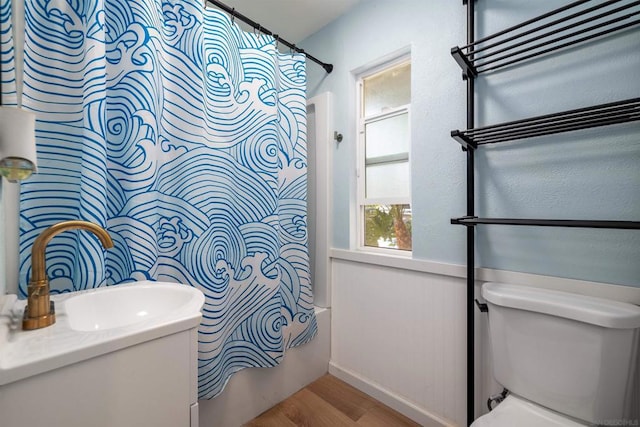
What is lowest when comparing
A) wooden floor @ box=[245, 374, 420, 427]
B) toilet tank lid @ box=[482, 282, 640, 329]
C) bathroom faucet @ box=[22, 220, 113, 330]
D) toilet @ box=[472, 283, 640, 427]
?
wooden floor @ box=[245, 374, 420, 427]

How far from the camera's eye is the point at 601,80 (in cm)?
92

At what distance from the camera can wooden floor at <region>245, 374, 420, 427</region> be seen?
140 centimetres

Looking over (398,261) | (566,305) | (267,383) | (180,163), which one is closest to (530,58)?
(566,305)

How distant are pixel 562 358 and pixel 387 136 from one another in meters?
1.25

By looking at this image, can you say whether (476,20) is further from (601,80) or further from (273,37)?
(273,37)

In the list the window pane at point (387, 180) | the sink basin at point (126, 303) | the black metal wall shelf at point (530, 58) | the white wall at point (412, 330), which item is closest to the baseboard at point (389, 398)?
the white wall at point (412, 330)

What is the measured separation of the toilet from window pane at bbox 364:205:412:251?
582 millimetres

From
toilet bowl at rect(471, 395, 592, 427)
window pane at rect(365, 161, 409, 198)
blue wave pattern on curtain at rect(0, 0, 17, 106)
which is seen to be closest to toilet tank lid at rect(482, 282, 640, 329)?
toilet bowl at rect(471, 395, 592, 427)

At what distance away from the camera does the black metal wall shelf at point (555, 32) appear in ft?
2.70

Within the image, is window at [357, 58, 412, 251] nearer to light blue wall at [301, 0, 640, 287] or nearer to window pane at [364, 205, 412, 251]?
window pane at [364, 205, 412, 251]

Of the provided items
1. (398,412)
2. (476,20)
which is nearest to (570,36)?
(476,20)

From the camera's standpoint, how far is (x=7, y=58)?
33.7 inches

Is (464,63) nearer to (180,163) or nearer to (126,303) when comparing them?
(180,163)

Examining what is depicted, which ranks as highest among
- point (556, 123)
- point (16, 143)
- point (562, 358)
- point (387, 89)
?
point (387, 89)
